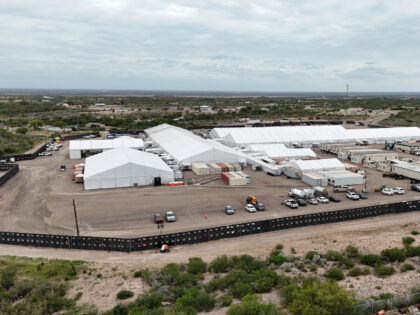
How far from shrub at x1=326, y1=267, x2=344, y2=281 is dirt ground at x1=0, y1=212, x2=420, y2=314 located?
0.30 metres

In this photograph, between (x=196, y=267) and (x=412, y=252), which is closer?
(x=196, y=267)

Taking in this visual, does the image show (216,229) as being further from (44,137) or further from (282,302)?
(44,137)

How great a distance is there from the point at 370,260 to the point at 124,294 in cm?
1489

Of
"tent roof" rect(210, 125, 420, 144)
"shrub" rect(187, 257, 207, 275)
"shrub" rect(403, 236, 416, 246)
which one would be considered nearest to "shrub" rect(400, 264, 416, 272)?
"shrub" rect(403, 236, 416, 246)

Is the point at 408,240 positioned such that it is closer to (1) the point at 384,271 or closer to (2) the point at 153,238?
(1) the point at 384,271

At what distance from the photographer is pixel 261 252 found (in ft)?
77.6

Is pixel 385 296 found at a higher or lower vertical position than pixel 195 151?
lower

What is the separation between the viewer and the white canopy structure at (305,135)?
237 ft

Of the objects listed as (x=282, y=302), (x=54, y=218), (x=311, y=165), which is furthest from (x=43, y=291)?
Result: (x=311, y=165)

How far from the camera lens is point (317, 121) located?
368ft

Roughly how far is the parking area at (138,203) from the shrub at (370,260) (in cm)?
1077

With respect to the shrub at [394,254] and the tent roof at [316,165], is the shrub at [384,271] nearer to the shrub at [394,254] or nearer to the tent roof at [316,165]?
the shrub at [394,254]

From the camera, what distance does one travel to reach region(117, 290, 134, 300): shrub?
17.6 metres

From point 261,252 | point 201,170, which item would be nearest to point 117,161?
point 201,170
